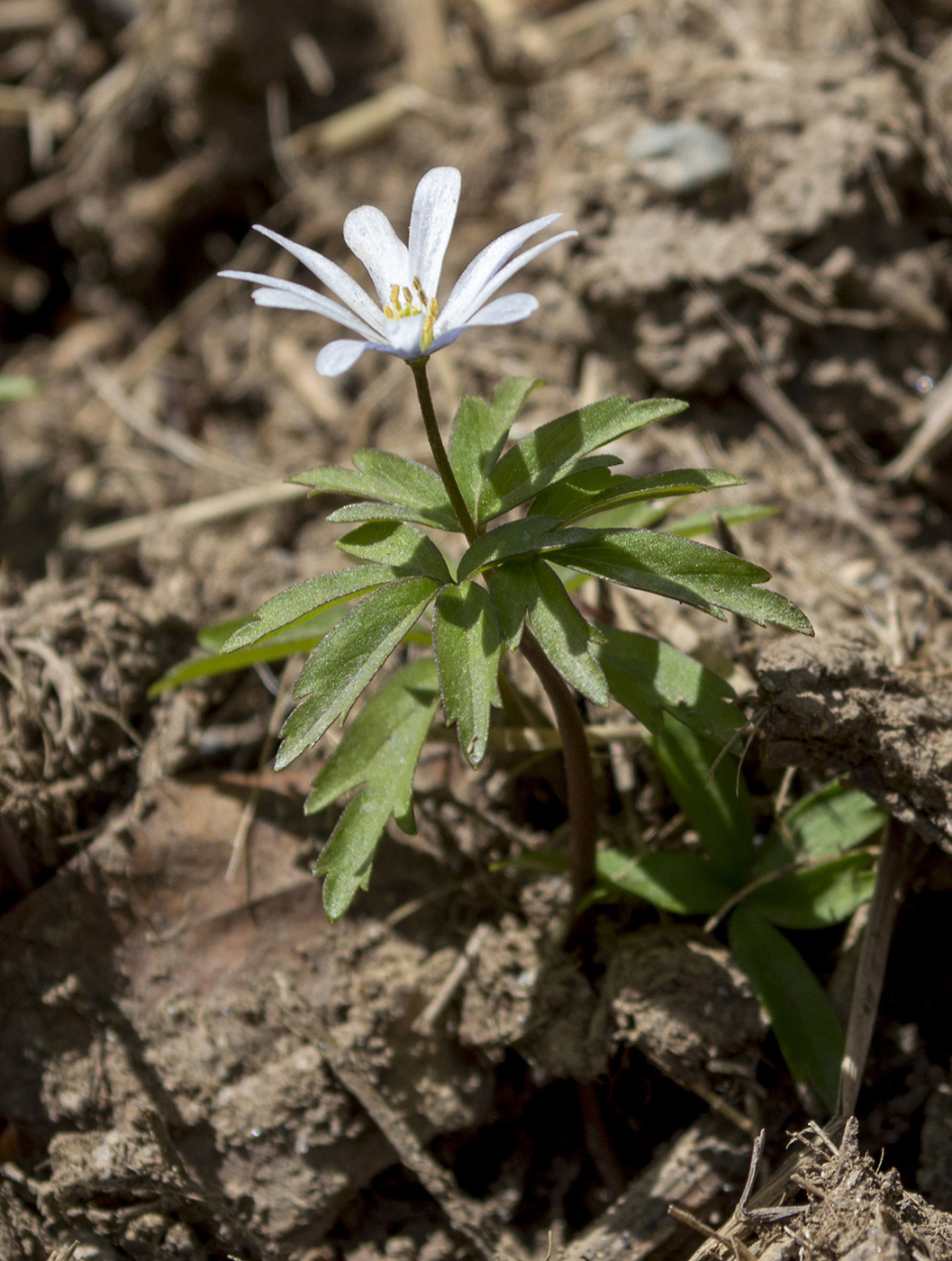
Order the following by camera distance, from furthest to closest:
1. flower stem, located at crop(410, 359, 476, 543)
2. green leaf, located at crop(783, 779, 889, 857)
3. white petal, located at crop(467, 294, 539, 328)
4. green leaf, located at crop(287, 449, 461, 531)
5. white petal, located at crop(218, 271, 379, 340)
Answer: green leaf, located at crop(783, 779, 889, 857), green leaf, located at crop(287, 449, 461, 531), flower stem, located at crop(410, 359, 476, 543), white petal, located at crop(218, 271, 379, 340), white petal, located at crop(467, 294, 539, 328)

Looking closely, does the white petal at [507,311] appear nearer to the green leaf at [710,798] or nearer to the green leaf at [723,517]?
the green leaf at [723,517]

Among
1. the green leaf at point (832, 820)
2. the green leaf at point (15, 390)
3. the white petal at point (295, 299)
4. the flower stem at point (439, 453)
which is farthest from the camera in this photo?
the green leaf at point (15, 390)

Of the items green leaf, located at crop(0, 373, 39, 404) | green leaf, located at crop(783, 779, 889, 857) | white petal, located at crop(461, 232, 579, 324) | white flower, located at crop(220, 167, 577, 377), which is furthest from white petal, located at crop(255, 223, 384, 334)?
green leaf, located at crop(0, 373, 39, 404)

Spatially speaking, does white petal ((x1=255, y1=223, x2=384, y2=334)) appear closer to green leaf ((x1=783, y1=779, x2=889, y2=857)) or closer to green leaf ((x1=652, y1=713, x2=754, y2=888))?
green leaf ((x1=652, y1=713, x2=754, y2=888))

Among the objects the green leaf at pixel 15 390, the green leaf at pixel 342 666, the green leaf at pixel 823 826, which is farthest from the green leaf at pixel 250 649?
the green leaf at pixel 15 390

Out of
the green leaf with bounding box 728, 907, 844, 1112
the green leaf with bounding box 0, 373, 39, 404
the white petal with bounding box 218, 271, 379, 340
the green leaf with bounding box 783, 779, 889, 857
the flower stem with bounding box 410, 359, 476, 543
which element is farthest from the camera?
the green leaf with bounding box 0, 373, 39, 404

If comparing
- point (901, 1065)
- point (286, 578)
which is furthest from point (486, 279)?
point (901, 1065)

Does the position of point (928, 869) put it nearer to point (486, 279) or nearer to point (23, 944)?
point (486, 279)
